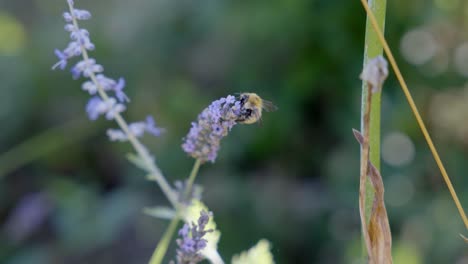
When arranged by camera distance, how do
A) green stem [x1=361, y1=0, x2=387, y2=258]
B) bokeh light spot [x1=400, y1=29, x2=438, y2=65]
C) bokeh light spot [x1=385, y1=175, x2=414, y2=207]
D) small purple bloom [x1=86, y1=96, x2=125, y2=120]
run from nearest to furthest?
green stem [x1=361, y1=0, x2=387, y2=258]
small purple bloom [x1=86, y1=96, x2=125, y2=120]
bokeh light spot [x1=385, y1=175, x2=414, y2=207]
bokeh light spot [x1=400, y1=29, x2=438, y2=65]

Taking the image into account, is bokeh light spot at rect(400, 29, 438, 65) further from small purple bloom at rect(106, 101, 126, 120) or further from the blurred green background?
small purple bloom at rect(106, 101, 126, 120)

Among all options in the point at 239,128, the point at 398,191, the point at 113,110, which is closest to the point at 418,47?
the point at 398,191

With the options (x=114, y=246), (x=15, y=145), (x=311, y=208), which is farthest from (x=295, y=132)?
(x=15, y=145)

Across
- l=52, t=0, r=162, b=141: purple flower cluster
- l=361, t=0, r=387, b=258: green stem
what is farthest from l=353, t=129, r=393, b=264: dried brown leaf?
l=52, t=0, r=162, b=141: purple flower cluster

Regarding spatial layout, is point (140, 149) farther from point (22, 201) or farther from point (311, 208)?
point (22, 201)

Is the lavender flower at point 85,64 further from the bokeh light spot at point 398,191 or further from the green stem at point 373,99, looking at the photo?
the bokeh light spot at point 398,191

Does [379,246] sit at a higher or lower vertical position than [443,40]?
lower
